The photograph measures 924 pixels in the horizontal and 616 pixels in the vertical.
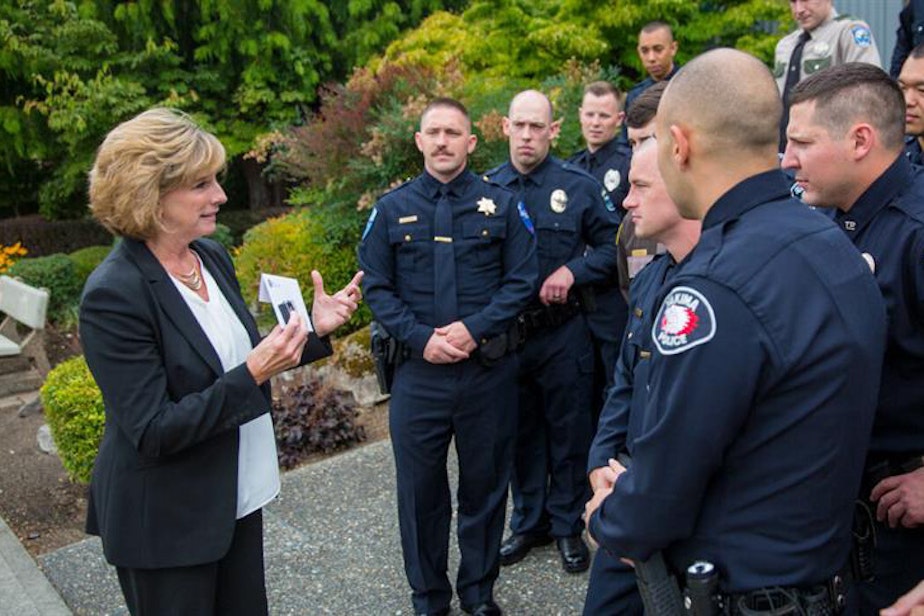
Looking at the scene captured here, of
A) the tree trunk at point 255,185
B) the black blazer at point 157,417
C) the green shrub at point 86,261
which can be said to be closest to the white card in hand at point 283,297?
the black blazer at point 157,417

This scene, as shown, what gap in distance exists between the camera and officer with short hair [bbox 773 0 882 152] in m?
5.39

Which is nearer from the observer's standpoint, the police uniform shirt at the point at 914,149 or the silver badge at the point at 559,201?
the police uniform shirt at the point at 914,149

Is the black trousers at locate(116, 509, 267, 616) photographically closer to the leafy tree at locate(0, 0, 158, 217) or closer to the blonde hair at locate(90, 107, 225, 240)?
the blonde hair at locate(90, 107, 225, 240)

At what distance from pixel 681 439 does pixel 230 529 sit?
1522 mm

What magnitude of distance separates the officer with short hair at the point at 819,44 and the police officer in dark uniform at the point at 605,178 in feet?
3.46

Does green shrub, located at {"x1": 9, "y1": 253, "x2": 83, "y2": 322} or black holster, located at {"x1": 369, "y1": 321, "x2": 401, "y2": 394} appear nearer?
black holster, located at {"x1": 369, "y1": 321, "x2": 401, "y2": 394}

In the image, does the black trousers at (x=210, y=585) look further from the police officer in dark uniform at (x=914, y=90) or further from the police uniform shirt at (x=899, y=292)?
the police officer in dark uniform at (x=914, y=90)

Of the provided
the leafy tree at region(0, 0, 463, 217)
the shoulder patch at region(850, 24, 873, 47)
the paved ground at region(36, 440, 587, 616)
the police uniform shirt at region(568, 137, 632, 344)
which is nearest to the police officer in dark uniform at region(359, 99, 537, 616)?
the paved ground at region(36, 440, 587, 616)

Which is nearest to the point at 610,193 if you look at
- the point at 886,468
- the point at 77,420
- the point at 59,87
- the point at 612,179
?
the point at 612,179

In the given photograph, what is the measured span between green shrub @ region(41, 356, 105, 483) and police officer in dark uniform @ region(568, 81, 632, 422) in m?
3.09

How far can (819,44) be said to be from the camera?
18.2 feet

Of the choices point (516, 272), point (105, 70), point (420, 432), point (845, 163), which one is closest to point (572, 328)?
point (516, 272)

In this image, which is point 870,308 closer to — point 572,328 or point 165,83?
point 572,328

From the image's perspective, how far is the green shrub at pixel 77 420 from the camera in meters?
5.51
